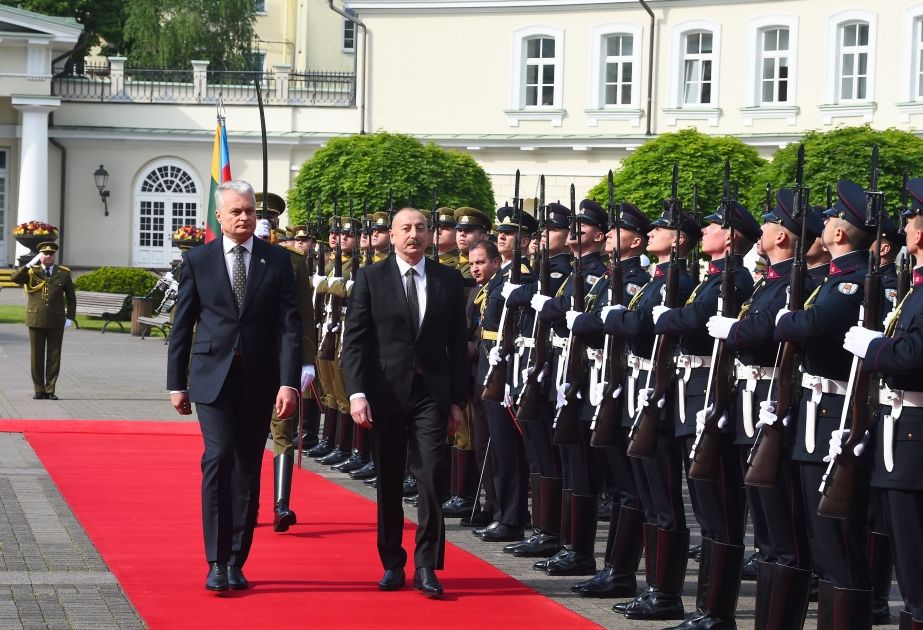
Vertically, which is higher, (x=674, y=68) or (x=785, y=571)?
(x=674, y=68)

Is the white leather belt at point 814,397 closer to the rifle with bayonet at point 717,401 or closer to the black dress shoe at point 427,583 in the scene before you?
the rifle with bayonet at point 717,401

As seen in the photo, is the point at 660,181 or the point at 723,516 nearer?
the point at 723,516

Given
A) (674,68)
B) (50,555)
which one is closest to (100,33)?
(674,68)

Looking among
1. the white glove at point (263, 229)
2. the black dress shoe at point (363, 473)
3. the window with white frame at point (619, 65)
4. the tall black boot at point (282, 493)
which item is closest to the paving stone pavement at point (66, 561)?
the black dress shoe at point (363, 473)

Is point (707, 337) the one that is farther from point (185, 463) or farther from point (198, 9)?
point (198, 9)

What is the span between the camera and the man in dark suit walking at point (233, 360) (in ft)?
25.4

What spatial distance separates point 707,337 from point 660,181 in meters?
22.9

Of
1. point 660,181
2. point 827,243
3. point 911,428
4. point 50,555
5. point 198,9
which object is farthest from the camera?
point 198,9

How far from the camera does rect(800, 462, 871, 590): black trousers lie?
616 cm

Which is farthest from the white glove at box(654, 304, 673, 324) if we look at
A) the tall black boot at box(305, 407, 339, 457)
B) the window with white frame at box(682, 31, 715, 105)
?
the window with white frame at box(682, 31, 715, 105)

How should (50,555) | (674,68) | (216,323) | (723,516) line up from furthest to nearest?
(674,68), (50,555), (216,323), (723,516)

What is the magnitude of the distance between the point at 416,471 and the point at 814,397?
2.21m

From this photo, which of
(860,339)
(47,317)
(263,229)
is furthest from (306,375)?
(47,317)

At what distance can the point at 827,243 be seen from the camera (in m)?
6.49
